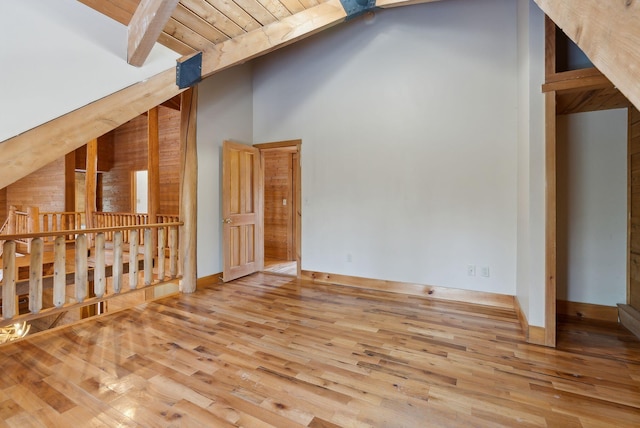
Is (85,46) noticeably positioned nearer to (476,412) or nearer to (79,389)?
(79,389)

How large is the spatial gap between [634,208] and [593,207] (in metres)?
0.27

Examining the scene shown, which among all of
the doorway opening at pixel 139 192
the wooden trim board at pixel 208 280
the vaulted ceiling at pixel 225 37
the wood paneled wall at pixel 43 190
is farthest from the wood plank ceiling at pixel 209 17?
the wood paneled wall at pixel 43 190

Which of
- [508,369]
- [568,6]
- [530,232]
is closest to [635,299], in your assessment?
[530,232]

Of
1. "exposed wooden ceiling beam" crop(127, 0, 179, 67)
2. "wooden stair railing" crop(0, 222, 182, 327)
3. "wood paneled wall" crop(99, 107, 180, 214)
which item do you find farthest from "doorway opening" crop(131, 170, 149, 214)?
"exposed wooden ceiling beam" crop(127, 0, 179, 67)

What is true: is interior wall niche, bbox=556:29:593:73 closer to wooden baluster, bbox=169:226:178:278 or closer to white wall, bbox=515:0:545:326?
white wall, bbox=515:0:545:326

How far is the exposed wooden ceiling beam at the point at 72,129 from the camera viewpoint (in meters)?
1.70

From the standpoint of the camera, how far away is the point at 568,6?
108cm

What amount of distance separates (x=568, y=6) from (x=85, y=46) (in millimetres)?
2717

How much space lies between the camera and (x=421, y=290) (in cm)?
346

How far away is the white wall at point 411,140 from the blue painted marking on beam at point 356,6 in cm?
61

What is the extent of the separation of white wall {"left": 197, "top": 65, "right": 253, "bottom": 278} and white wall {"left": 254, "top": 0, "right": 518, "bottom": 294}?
2.27ft

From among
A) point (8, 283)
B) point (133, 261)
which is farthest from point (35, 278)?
point (133, 261)

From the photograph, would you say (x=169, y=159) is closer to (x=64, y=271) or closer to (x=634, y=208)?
(x=64, y=271)

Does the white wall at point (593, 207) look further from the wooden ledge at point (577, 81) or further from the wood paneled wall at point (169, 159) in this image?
the wood paneled wall at point (169, 159)
